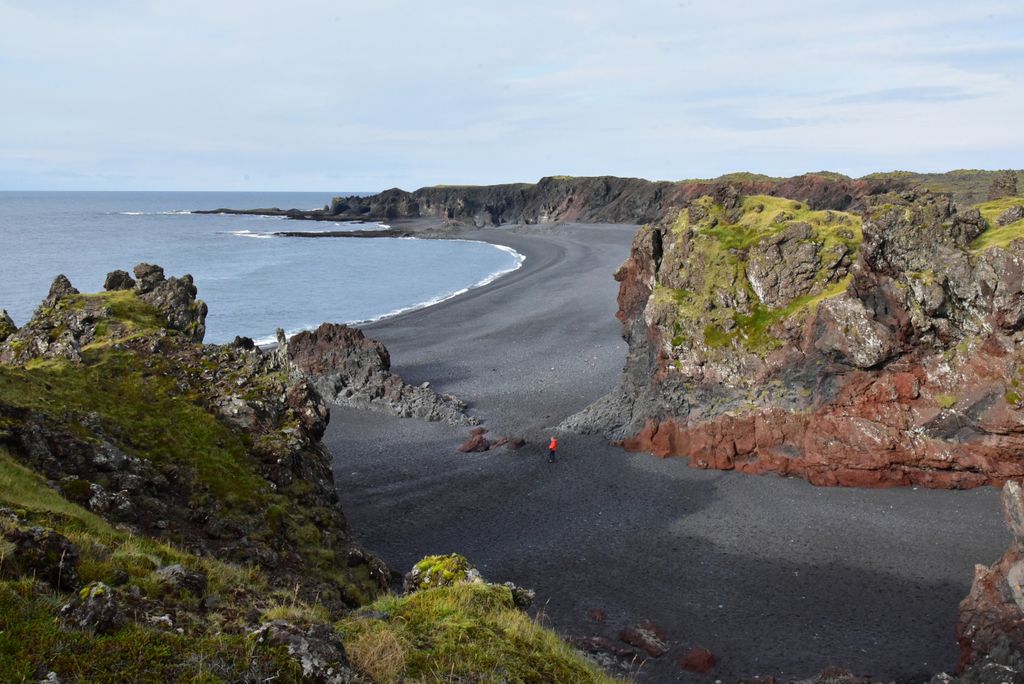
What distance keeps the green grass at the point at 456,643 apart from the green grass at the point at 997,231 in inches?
1145

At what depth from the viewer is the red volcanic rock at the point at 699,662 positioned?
65.2 feet

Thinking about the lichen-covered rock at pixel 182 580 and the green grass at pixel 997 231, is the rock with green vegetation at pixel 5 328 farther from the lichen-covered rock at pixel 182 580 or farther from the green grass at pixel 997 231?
the green grass at pixel 997 231

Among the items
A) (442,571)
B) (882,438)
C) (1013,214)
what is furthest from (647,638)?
(1013,214)

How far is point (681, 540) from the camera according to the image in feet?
92.2

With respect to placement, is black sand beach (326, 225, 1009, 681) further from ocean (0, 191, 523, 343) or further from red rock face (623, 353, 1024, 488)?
ocean (0, 191, 523, 343)

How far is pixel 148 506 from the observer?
15.5 meters

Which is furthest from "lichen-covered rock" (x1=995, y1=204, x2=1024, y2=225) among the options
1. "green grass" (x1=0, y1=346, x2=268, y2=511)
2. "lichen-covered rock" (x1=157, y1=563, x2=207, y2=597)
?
A: "lichen-covered rock" (x1=157, y1=563, x2=207, y2=597)

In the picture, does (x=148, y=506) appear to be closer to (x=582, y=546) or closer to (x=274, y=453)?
(x=274, y=453)

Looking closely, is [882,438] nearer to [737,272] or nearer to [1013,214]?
[737,272]

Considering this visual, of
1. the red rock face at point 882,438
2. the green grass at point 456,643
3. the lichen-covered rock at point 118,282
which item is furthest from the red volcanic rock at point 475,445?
the green grass at point 456,643

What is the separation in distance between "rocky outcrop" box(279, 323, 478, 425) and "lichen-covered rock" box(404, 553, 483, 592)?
89.5ft

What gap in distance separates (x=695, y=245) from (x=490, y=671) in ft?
105

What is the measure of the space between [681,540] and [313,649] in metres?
22.4

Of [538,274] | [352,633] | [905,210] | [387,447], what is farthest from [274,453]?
[538,274]
